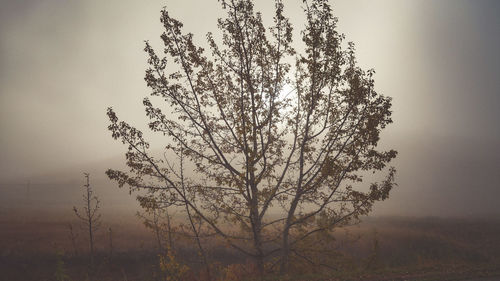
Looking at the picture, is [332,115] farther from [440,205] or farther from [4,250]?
[440,205]

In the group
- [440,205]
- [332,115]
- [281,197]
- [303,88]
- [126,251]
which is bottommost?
[440,205]

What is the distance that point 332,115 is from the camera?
31.9 ft

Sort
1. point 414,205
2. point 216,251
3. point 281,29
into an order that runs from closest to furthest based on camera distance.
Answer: point 281,29 < point 216,251 < point 414,205

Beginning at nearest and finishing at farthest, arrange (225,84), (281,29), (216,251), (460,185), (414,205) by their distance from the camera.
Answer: (281,29), (225,84), (216,251), (414,205), (460,185)

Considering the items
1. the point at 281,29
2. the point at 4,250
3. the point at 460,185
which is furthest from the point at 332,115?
the point at 460,185

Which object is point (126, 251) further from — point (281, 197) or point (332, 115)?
point (332, 115)

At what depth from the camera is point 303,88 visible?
1035cm

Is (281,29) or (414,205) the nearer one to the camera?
(281,29)

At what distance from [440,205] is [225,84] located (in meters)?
158

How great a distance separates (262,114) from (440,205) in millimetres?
156673

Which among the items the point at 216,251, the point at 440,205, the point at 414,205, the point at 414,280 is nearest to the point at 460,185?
the point at 440,205

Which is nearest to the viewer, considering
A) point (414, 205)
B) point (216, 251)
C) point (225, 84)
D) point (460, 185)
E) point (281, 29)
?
point (281, 29)

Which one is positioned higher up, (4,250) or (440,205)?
(4,250)

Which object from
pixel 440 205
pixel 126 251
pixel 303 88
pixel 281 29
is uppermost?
pixel 281 29
